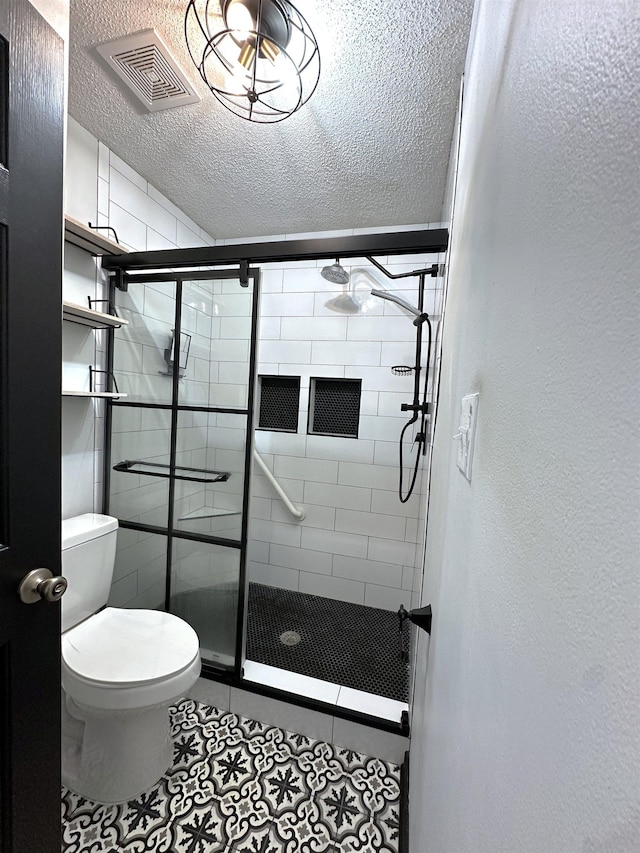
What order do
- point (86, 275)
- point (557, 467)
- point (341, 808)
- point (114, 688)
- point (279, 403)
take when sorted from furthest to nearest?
point (279, 403) → point (86, 275) → point (341, 808) → point (114, 688) → point (557, 467)

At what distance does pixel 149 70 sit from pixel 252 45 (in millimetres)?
462

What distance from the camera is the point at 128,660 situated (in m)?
1.29

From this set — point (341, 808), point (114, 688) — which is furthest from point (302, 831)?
point (114, 688)

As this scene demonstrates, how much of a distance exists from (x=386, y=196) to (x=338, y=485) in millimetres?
1698

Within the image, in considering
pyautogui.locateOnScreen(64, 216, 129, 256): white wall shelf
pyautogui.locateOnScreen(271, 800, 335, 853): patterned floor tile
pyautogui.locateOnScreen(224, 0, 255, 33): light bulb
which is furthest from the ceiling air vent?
pyautogui.locateOnScreen(271, 800, 335, 853): patterned floor tile

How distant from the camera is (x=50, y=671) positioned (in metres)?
0.82

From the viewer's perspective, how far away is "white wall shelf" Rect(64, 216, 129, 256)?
1.45 meters

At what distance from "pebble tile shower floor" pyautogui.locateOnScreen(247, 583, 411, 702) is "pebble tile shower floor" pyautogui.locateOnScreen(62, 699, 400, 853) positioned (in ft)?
0.92

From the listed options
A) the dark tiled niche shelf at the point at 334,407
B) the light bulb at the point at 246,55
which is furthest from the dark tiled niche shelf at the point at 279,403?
the light bulb at the point at 246,55

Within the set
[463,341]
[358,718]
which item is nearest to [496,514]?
[463,341]

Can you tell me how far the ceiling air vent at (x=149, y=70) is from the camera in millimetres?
1222

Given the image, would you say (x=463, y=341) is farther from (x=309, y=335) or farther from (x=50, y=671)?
(x=309, y=335)

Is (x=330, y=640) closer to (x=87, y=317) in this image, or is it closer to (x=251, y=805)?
(x=251, y=805)

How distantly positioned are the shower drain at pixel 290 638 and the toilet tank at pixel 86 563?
0.91 metres
